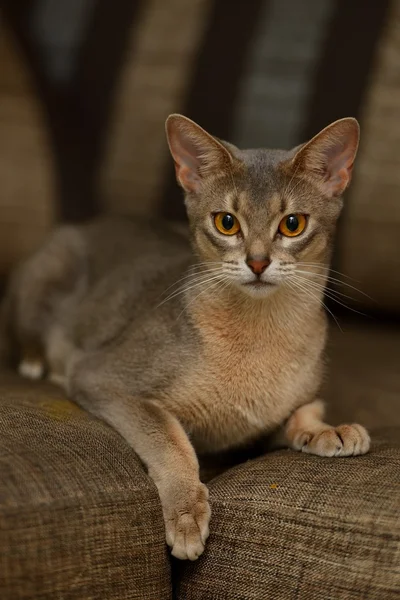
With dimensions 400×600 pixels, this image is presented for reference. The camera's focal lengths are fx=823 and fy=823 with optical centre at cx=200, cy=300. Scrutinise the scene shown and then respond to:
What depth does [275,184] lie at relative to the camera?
5.22 feet

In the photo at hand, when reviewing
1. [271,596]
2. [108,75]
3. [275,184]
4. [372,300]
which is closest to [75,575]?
[271,596]

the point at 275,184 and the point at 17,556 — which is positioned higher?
the point at 275,184

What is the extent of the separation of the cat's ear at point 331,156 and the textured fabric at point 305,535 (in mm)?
550

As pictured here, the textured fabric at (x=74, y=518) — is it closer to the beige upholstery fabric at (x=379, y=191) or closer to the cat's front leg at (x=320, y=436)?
the cat's front leg at (x=320, y=436)

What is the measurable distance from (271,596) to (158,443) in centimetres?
35

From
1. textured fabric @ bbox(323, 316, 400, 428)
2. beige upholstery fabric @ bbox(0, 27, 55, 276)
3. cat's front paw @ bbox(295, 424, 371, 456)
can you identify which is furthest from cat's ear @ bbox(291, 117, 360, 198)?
beige upholstery fabric @ bbox(0, 27, 55, 276)

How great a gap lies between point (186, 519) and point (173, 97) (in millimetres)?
1349

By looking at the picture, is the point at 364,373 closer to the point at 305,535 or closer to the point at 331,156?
the point at 331,156

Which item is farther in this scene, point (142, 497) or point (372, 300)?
point (372, 300)

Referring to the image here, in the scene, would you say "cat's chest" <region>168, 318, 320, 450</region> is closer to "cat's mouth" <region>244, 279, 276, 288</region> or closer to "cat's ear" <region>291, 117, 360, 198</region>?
"cat's mouth" <region>244, 279, 276, 288</region>

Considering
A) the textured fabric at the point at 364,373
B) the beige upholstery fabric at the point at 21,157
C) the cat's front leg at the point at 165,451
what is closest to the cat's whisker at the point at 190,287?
the cat's front leg at the point at 165,451

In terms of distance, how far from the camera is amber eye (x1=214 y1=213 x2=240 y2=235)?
1.58 m

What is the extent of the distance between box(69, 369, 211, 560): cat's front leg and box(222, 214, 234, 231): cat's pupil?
1.23ft

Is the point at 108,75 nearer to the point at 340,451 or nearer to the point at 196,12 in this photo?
the point at 196,12
